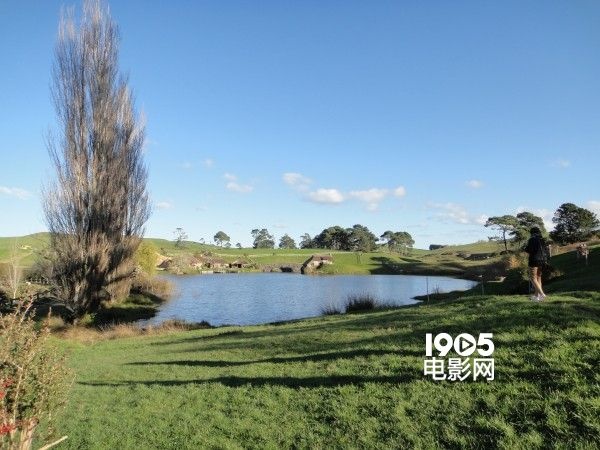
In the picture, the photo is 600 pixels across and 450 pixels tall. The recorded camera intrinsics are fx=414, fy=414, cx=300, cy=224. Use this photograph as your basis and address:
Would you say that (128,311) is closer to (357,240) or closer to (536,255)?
(536,255)

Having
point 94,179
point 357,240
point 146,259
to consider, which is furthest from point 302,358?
point 357,240

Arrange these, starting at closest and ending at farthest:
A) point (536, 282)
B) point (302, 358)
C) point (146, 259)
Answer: point (302, 358)
point (536, 282)
point (146, 259)

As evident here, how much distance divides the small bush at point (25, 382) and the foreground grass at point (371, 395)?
6.17ft

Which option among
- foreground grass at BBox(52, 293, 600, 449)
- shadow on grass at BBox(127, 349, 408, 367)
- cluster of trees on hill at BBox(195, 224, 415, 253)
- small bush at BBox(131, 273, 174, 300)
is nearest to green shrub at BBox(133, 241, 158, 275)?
small bush at BBox(131, 273, 174, 300)

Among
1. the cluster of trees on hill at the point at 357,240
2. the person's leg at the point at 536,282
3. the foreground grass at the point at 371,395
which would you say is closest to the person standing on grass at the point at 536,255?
the person's leg at the point at 536,282

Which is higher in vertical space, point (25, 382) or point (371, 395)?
point (25, 382)

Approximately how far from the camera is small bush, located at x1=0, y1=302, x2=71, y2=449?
15.5 feet

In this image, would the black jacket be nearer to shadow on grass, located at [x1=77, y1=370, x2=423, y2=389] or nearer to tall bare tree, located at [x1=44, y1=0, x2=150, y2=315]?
shadow on grass, located at [x1=77, y1=370, x2=423, y2=389]

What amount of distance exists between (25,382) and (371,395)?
484cm

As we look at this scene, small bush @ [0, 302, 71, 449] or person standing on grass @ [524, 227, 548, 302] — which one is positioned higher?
person standing on grass @ [524, 227, 548, 302]

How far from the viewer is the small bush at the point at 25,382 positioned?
4.72 m

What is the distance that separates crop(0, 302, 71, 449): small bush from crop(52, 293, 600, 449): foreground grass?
1882mm

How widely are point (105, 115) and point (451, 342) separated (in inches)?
1033

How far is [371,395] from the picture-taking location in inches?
264
